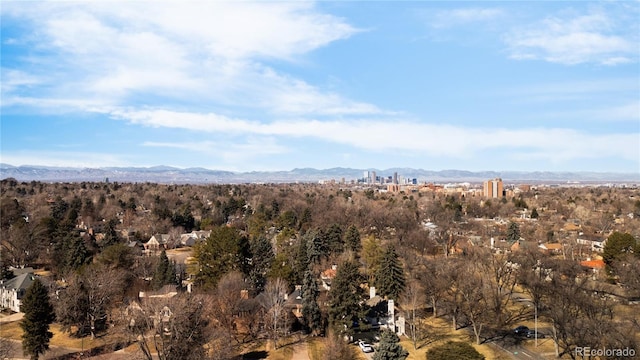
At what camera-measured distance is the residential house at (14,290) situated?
30906mm

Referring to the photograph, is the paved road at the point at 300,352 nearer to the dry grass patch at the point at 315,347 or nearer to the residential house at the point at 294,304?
the dry grass patch at the point at 315,347

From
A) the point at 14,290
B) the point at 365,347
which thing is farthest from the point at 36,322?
the point at 365,347

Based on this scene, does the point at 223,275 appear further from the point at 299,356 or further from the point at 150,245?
the point at 150,245

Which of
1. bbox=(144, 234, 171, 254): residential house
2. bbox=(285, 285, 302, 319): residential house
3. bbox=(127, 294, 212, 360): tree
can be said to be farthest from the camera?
bbox=(144, 234, 171, 254): residential house

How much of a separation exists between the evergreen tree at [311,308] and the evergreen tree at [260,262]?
604cm

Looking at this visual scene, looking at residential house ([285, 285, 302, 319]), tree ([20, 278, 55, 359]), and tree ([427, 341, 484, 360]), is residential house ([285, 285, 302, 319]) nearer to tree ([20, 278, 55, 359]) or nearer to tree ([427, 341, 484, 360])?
tree ([427, 341, 484, 360])

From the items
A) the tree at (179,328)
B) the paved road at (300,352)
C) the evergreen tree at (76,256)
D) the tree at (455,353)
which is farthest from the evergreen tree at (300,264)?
the evergreen tree at (76,256)

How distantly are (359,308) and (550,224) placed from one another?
143 feet

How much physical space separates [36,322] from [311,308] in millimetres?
13465

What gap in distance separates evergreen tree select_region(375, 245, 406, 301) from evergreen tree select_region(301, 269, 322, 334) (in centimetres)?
518

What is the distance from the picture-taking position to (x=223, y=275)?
92.2 feet

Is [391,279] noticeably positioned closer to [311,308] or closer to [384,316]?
[384,316]

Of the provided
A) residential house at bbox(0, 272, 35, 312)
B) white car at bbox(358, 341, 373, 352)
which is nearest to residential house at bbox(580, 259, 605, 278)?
white car at bbox(358, 341, 373, 352)

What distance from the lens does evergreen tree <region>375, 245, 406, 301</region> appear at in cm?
2888
